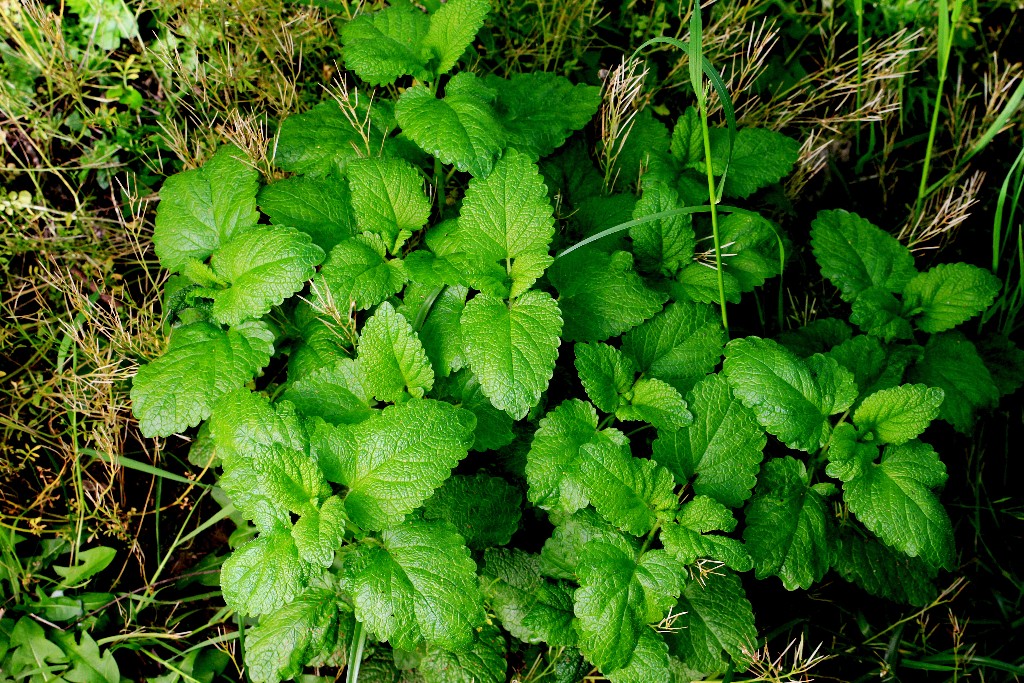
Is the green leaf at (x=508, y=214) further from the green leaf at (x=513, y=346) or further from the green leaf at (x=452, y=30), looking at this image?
the green leaf at (x=452, y=30)

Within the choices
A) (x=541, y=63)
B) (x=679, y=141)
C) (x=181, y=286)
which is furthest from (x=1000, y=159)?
(x=181, y=286)

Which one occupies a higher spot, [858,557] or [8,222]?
[8,222]

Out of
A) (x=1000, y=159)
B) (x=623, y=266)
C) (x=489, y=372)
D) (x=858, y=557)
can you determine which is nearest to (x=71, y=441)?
(x=489, y=372)

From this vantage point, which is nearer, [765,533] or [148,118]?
[765,533]

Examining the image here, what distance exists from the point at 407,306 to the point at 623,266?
53 cm

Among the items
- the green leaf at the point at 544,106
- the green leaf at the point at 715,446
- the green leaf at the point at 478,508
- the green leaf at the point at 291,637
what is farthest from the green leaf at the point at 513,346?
the green leaf at the point at 291,637

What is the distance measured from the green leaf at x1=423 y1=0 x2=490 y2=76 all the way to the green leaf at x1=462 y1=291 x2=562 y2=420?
23.7 inches

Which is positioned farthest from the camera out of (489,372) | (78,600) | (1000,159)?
(1000,159)

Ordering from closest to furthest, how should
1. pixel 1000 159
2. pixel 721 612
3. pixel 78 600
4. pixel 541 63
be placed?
pixel 721 612, pixel 78 600, pixel 541 63, pixel 1000 159

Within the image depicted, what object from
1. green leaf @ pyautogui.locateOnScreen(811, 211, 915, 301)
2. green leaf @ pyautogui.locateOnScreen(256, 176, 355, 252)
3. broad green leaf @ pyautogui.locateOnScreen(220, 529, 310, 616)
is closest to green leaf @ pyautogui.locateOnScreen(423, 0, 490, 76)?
green leaf @ pyautogui.locateOnScreen(256, 176, 355, 252)

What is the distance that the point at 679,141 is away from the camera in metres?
2.09

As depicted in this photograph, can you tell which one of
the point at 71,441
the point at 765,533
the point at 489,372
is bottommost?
the point at 71,441

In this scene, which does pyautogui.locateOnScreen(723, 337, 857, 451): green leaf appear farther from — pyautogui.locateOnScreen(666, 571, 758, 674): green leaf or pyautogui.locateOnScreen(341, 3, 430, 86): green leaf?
pyautogui.locateOnScreen(341, 3, 430, 86): green leaf

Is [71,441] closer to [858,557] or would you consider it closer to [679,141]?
[679,141]
